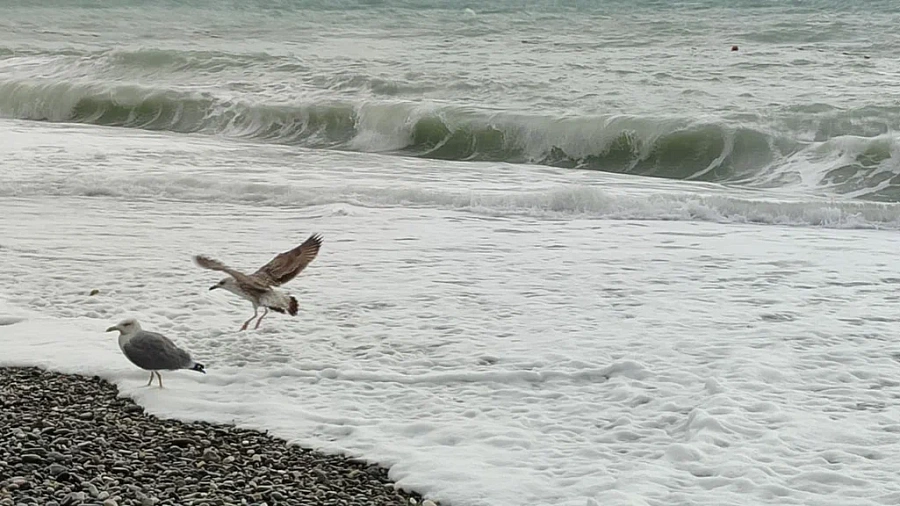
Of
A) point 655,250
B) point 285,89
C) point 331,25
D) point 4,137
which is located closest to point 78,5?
point 331,25

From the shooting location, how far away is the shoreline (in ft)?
12.2

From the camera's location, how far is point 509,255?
24.9 ft

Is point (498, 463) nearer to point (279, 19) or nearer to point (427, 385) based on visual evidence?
point (427, 385)

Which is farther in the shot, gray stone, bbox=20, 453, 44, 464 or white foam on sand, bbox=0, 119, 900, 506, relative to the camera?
white foam on sand, bbox=0, 119, 900, 506

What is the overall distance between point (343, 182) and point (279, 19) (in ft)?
57.2

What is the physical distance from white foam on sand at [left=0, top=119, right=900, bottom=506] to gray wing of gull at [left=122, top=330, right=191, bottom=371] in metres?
0.12

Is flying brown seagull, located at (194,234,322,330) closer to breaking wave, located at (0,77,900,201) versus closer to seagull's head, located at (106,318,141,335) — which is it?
seagull's head, located at (106,318,141,335)

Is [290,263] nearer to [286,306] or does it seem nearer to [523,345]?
[286,306]

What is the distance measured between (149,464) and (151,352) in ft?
3.01

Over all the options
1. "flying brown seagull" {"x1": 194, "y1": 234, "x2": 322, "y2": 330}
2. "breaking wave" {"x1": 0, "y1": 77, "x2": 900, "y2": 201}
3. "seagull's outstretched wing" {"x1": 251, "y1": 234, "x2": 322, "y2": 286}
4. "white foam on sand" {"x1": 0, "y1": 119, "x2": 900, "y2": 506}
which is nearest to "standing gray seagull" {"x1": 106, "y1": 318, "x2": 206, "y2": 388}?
"white foam on sand" {"x1": 0, "y1": 119, "x2": 900, "y2": 506}

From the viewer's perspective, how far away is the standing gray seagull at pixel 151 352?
4.82m

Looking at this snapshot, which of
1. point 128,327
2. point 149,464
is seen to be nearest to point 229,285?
point 128,327

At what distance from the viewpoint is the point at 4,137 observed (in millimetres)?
13281

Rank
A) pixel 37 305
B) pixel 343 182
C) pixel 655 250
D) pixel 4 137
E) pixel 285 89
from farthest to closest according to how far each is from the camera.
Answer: pixel 285 89
pixel 4 137
pixel 343 182
pixel 655 250
pixel 37 305
